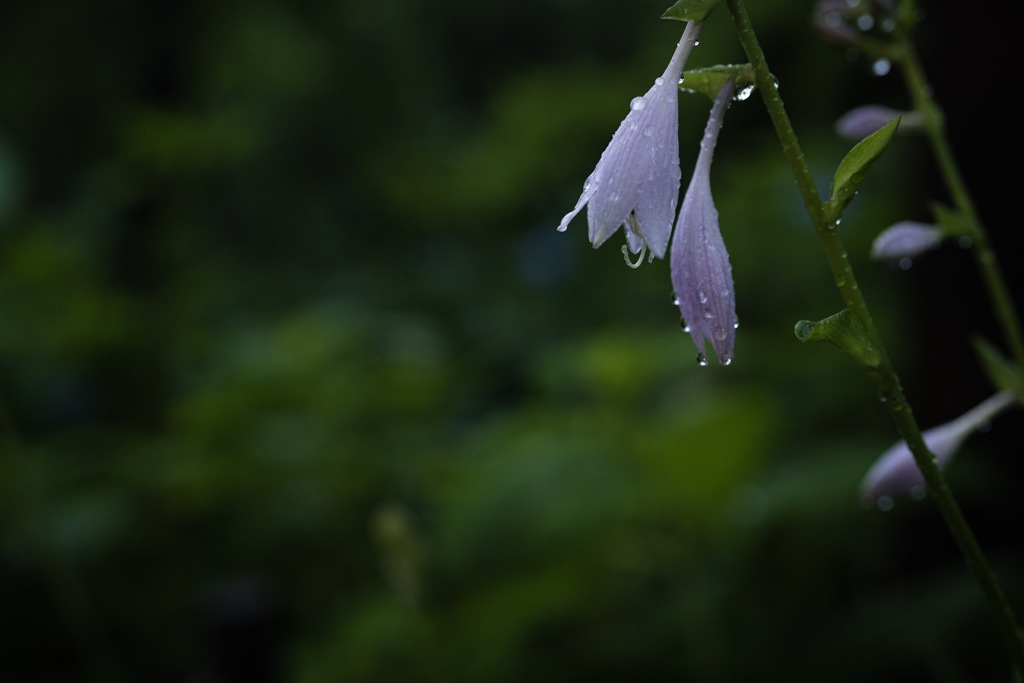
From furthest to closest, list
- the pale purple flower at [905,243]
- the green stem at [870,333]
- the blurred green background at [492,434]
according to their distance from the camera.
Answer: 1. the blurred green background at [492,434]
2. the pale purple flower at [905,243]
3. the green stem at [870,333]

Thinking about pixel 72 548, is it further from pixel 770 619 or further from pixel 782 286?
pixel 782 286

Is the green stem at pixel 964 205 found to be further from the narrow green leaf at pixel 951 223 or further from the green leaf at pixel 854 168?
the green leaf at pixel 854 168

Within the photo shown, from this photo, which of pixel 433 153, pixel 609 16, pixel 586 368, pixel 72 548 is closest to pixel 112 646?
pixel 72 548

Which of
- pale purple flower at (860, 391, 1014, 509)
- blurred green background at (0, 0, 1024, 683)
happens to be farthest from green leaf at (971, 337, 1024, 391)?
blurred green background at (0, 0, 1024, 683)

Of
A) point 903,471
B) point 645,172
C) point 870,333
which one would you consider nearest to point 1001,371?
point 903,471

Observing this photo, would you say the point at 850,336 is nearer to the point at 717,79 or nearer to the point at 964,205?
the point at 717,79

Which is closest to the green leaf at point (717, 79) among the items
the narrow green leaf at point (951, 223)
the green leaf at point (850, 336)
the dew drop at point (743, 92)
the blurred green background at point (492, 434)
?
the dew drop at point (743, 92)

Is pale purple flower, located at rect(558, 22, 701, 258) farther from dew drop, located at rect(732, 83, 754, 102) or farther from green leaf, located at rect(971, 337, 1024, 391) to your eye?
green leaf, located at rect(971, 337, 1024, 391)
